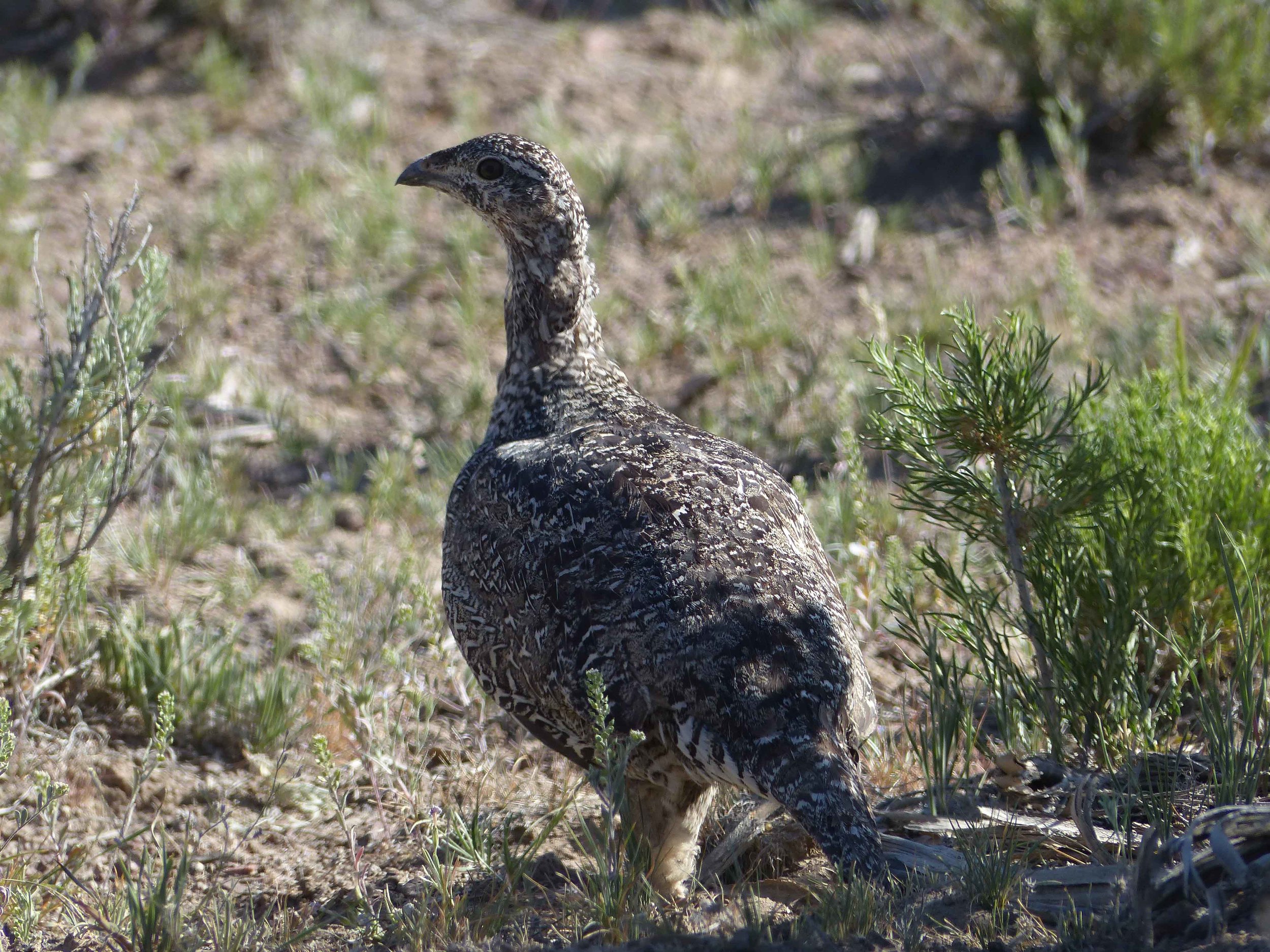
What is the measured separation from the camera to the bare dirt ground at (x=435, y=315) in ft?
14.4

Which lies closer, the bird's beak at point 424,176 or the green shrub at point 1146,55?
the bird's beak at point 424,176

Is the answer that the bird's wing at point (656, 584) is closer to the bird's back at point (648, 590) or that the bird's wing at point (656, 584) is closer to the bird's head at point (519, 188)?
the bird's back at point (648, 590)

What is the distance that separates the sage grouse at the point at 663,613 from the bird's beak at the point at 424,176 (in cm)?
99

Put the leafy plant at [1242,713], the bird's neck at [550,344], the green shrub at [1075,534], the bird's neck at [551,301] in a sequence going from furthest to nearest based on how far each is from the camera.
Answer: the bird's neck at [551,301] < the bird's neck at [550,344] < the green shrub at [1075,534] < the leafy plant at [1242,713]

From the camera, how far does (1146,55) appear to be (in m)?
7.97

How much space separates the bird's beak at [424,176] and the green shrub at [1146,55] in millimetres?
4767

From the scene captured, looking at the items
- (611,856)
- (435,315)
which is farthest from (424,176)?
(611,856)

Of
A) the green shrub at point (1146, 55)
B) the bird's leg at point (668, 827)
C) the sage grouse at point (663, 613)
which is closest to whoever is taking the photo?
the sage grouse at point (663, 613)

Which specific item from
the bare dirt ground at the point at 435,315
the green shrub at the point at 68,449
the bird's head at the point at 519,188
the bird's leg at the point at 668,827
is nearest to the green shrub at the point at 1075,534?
the bare dirt ground at the point at 435,315

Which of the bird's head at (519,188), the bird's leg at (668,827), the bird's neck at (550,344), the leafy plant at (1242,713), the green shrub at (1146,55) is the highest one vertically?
the green shrub at (1146,55)

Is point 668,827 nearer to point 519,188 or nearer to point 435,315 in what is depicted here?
point 519,188

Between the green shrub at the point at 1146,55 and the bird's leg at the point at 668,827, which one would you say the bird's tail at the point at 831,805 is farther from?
the green shrub at the point at 1146,55

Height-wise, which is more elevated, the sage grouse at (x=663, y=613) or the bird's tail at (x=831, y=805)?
the sage grouse at (x=663, y=613)

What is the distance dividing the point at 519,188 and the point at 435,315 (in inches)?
120
